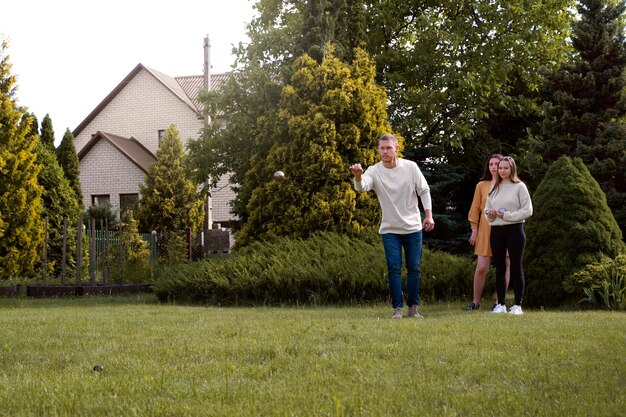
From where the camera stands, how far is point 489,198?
9031 mm

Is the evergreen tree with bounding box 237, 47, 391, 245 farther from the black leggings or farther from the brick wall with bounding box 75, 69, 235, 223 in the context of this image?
the brick wall with bounding box 75, 69, 235, 223

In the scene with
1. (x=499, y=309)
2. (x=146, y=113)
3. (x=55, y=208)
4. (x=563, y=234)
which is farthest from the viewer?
(x=146, y=113)

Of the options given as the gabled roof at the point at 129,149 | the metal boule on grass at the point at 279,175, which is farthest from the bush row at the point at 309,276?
the gabled roof at the point at 129,149

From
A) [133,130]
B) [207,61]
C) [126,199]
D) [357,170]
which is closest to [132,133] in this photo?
[133,130]

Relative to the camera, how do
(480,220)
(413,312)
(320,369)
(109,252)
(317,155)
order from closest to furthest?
(320,369) < (413,312) < (480,220) < (317,155) < (109,252)

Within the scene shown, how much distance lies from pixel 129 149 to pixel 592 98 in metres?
23.7

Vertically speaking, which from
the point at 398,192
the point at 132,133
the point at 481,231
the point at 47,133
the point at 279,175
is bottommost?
the point at 481,231

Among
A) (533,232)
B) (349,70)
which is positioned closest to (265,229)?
(349,70)

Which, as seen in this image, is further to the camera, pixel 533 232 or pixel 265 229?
pixel 265 229

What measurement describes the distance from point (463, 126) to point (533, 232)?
9320 mm

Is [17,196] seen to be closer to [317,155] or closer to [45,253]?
[45,253]

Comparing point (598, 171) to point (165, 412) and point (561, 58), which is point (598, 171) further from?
point (165, 412)

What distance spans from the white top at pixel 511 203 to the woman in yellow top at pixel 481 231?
0.41 m

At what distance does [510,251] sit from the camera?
886cm
